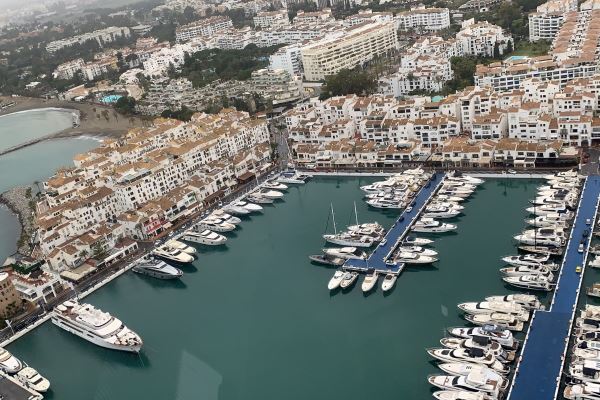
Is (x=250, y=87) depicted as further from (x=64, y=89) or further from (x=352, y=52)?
(x=64, y=89)

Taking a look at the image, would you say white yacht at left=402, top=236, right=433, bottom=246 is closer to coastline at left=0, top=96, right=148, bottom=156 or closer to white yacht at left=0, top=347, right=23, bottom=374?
white yacht at left=0, top=347, right=23, bottom=374

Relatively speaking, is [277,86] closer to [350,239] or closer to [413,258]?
[350,239]

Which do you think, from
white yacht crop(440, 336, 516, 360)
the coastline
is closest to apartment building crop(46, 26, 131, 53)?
the coastline

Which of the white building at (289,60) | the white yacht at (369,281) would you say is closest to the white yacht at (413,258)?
the white yacht at (369,281)

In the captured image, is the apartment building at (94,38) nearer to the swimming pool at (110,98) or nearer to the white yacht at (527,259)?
the swimming pool at (110,98)

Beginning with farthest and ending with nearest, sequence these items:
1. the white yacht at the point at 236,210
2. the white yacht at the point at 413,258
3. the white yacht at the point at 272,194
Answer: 1. the white yacht at the point at 272,194
2. the white yacht at the point at 236,210
3. the white yacht at the point at 413,258

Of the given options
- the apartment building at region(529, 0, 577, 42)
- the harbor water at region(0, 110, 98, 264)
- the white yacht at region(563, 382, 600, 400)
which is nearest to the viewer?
the white yacht at region(563, 382, 600, 400)
